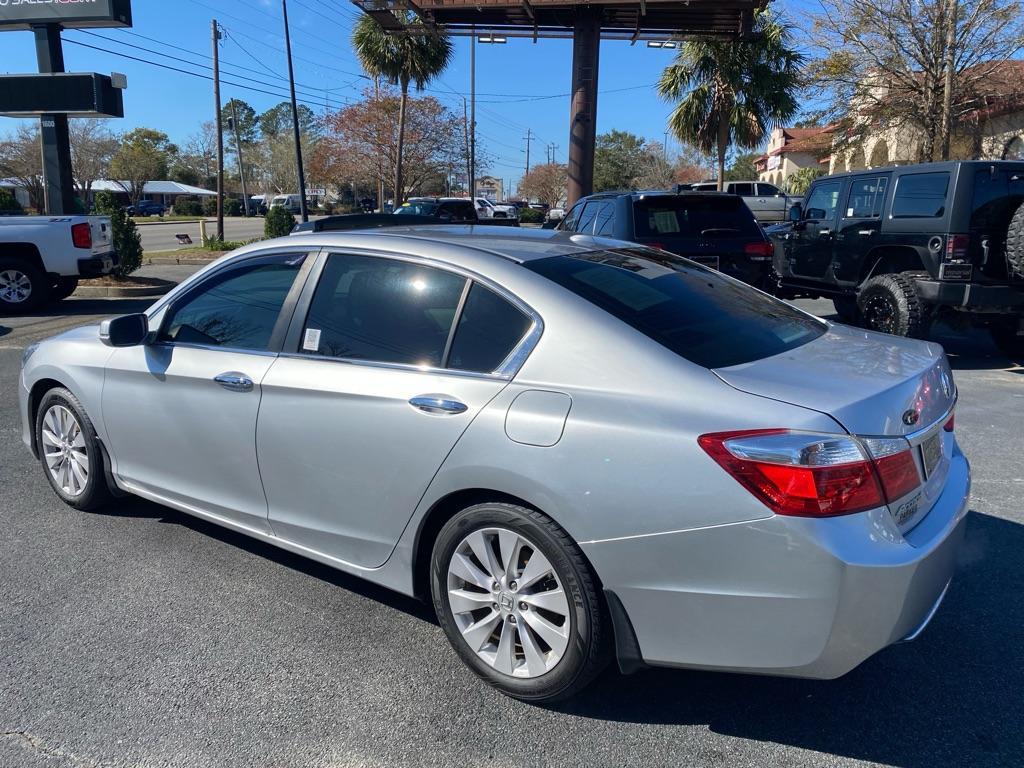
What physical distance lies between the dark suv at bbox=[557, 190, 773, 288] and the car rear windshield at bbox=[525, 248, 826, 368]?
15.4ft

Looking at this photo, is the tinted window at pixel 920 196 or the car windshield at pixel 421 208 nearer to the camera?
the tinted window at pixel 920 196

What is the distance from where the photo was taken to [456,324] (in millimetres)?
3109

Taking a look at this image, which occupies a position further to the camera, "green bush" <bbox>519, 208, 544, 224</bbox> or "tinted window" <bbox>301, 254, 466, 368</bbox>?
"green bush" <bbox>519, 208, 544, 224</bbox>

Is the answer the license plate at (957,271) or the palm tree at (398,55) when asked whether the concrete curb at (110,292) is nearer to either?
the license plate at (957,271)

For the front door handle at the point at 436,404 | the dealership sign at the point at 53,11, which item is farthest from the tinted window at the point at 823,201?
the dealership sign at the point at 53,11

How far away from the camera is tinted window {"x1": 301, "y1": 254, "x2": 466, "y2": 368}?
3178mm

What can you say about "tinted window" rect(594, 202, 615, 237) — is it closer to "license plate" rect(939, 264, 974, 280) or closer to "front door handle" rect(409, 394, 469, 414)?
"license plate" rect(939, 264, 974, 280)

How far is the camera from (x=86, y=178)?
197 ft

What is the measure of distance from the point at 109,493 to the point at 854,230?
8.29 m

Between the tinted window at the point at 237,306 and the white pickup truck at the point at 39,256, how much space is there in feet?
31.5

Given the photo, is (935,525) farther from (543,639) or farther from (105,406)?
(105,406)

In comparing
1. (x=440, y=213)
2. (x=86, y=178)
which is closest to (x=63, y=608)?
(x=440, y=213)

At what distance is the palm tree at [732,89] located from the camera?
990 inches

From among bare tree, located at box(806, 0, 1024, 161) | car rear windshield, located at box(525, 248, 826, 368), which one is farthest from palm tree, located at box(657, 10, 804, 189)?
car rear windshield, located at box(525, 248, 826, 368)
